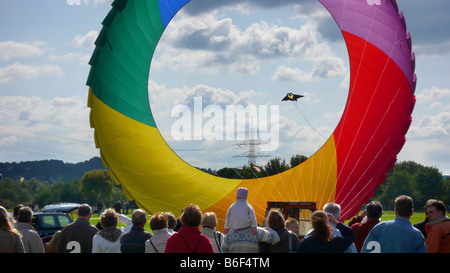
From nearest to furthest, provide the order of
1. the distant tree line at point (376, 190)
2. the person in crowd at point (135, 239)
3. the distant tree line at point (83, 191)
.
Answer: the person in crowd at point (135, 239)
the distant tree line at point (376, 190)
the distant tree line at point (83, 191)

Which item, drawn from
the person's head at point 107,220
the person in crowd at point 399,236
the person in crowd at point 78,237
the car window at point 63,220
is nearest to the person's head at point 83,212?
the person in crowd at point 78,237

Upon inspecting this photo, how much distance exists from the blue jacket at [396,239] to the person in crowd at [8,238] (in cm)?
320

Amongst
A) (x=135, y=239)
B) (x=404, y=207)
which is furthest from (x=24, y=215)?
(x=404, y=207)

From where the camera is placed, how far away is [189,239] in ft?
15.5

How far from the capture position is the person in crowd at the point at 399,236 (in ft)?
16.2

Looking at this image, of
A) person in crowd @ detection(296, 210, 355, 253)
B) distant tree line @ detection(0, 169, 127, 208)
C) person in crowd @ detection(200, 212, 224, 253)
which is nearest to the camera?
person in crowd @ detection(296, 210, 355, 253)

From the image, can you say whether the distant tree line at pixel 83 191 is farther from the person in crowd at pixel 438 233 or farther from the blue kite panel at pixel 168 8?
the person in crowd at pixel 438 233

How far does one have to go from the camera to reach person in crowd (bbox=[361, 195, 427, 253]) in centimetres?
493

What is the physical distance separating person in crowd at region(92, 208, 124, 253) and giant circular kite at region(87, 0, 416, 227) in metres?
5.02

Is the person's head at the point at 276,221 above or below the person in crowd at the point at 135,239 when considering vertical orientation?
above

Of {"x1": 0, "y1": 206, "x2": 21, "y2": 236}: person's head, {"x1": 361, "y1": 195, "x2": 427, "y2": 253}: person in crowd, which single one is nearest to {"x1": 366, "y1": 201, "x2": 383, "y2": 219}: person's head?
{"x1": 361, "y1": 195, "x2": 427, "y2": 253}: person in crowd

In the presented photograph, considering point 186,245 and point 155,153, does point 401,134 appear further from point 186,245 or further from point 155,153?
point 186,245

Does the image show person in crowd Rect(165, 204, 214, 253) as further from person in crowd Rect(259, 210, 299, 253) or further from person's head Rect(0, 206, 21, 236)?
person's head Rect(0, 206, 21, 236)
